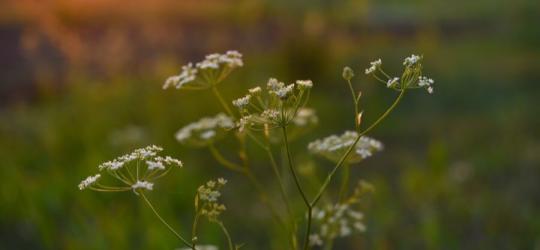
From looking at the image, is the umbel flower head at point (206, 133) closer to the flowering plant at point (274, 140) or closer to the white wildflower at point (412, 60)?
the flowering plant at point (274, 140)

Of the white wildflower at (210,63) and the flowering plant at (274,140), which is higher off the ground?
the white wildflower at (210,63)

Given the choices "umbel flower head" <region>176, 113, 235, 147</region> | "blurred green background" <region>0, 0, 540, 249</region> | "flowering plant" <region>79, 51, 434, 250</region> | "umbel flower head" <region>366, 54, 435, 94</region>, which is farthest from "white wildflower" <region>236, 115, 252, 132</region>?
"blurred green background" <region>0, 0, 540, 249</region>

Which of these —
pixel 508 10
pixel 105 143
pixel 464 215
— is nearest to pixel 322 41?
pixel 105 143

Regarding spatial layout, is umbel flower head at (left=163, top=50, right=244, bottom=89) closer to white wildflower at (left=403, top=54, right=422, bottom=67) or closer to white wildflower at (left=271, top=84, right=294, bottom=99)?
white wildflower at (left=271, top=84, right=294, bottom=99)

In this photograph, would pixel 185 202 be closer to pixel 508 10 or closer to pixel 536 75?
pixel 536 75

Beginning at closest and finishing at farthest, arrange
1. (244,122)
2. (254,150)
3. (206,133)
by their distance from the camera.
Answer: (244,122)
(206,133)
(254,150)

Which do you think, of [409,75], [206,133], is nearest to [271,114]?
[409,75]

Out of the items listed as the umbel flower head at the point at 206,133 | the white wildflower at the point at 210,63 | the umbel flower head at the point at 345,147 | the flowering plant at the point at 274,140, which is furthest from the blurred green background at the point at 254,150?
the white wildflower at the point at 210,63

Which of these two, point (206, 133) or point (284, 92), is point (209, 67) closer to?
point (206, 133)

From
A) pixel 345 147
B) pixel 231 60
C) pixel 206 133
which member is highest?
pixel 231 60
